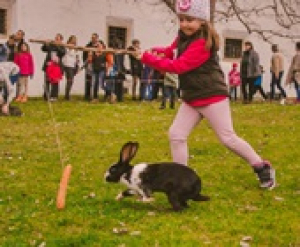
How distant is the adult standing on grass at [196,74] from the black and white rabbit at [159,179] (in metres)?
0.52

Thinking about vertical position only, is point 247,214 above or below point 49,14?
below

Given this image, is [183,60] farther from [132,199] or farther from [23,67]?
[23,67]

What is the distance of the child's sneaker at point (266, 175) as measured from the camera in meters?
7.50

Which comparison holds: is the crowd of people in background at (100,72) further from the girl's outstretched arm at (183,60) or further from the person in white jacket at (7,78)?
the girl's outstretched arm at (183,60)

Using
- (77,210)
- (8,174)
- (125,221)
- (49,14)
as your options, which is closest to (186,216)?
(125,221)

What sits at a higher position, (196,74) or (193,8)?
(193,8)

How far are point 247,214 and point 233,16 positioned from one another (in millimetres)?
23580

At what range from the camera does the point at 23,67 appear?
67.9ft

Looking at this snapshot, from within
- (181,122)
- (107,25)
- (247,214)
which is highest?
(107,25)

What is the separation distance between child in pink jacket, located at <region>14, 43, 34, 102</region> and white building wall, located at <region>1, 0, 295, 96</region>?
106 inches

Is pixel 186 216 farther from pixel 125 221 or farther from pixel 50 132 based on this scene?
pixel 50 132

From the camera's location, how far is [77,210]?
6.60m

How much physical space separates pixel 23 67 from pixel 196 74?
1462 cm

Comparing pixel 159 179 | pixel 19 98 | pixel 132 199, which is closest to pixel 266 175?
pixel 132 199
